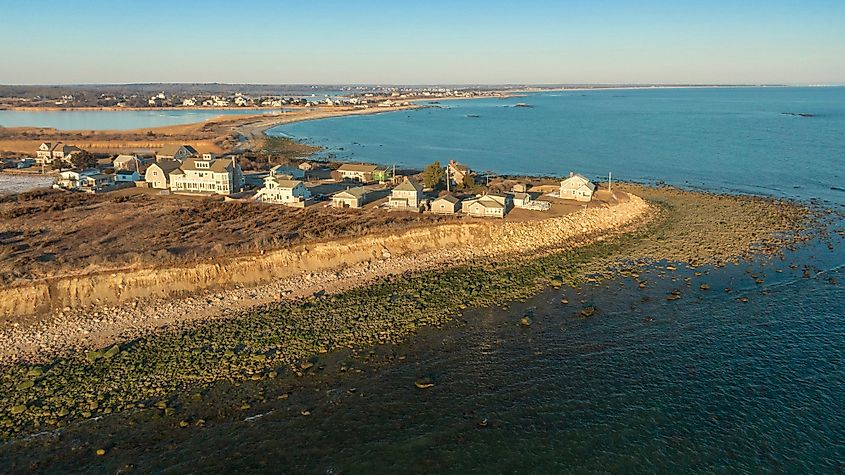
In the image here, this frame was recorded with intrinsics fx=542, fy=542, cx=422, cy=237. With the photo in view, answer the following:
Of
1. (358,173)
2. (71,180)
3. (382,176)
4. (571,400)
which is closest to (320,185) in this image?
(358,173)

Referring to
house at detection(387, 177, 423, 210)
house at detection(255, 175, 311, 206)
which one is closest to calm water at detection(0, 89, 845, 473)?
house at detection(387, 177, 423, 210)

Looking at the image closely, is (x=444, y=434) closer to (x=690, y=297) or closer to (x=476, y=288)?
(x=476, y=288)

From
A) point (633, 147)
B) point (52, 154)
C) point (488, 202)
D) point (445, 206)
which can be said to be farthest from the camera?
point (633, 147)

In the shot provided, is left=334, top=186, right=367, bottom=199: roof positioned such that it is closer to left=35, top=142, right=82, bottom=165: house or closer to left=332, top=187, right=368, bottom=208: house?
left=332, top=187, right=368, bottom=208: house

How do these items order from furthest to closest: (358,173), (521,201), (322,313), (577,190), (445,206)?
(358,173) → (577,190) → (521,201) → (445,206) → (322,313)

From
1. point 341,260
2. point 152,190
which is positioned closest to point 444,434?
point 341,260

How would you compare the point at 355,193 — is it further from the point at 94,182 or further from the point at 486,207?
the point at 94,182

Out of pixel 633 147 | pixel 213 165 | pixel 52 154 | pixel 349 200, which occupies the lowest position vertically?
pixel 349 200
